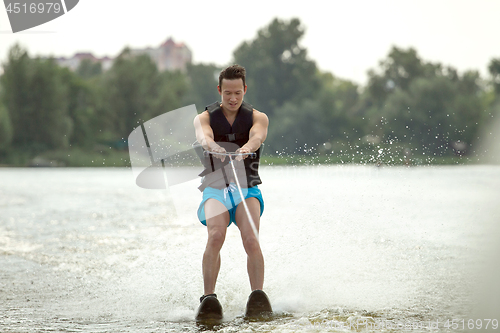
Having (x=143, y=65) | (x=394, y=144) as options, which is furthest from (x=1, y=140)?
(x=394, y=144)

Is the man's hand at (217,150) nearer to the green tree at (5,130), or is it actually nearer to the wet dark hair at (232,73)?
the wet dark hair at (232,73)

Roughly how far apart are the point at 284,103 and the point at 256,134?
60.5 meters

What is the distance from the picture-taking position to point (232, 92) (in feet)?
12.4

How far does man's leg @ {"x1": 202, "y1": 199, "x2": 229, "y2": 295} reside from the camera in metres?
3.69

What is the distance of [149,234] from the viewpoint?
27.2ft

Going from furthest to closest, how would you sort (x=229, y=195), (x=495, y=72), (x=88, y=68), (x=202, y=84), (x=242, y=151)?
(x=88, y=68)
(x=202, y=84)
(x=495, y=72)
(x=229, y=195)
(x=242, y=151)

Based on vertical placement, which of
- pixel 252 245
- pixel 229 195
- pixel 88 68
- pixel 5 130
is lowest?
pixel 252 245

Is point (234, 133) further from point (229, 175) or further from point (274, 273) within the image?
point (274, 273)

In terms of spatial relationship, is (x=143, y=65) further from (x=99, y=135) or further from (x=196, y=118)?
(x=196, y=118)

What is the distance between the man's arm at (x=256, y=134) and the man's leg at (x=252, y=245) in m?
0.39

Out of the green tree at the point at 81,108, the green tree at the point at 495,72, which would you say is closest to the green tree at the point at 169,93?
the green tree at the point at 81,108

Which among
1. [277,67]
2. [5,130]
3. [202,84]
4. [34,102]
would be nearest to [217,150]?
[5,130]

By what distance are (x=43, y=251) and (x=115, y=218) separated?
3899 millimetres

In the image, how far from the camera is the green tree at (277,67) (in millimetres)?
65000
